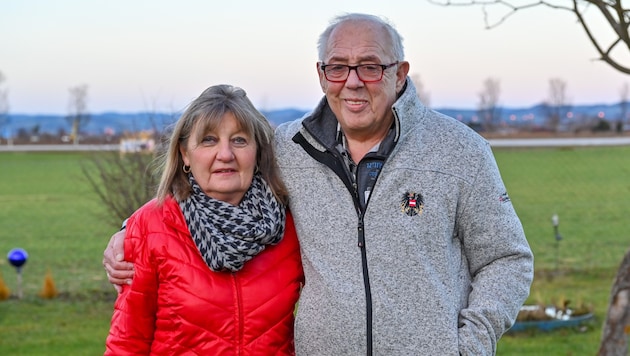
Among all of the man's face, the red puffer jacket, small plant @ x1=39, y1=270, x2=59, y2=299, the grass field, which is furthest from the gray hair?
small plant @ x1=39, y1=270, x2=59, y2=299

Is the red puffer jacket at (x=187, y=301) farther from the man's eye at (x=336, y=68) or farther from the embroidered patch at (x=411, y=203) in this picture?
the man's eye at (x=336, y=68)

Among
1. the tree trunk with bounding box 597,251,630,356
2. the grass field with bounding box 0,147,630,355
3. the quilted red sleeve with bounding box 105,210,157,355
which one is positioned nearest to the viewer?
the quilted red sleeve with bounding box 105,210,157,355

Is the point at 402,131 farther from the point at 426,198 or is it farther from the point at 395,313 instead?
the point at 395,313

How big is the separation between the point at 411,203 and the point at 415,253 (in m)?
0.17

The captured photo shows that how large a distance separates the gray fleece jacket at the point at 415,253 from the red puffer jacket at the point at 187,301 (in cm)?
12

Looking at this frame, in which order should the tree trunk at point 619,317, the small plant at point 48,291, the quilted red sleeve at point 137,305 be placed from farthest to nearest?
the small plant at point 48,291
the tree trunk at point 619,317
the quilted red sleeve at point 137,305

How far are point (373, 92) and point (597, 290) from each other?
8.70 meters

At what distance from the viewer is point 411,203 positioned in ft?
9.48

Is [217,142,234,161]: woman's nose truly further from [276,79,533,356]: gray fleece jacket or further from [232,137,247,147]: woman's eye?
[276,79,533,356]: gray fleece jacket

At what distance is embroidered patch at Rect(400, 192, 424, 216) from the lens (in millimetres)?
2884

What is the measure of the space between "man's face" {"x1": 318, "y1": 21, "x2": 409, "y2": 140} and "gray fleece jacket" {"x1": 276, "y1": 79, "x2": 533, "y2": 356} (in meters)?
0.07

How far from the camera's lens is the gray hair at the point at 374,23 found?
2979 mm

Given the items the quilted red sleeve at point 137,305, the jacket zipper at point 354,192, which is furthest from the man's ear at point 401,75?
the quilted red sleeve at point 137,305

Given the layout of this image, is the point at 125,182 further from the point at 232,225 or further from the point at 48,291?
the point at 232,225
